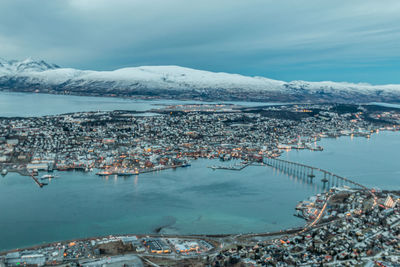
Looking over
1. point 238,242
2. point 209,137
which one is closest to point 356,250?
point 238,242

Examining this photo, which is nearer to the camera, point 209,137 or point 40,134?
point 40,134

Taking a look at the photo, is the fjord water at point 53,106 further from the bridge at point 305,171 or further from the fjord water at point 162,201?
the bridge at point 305,171

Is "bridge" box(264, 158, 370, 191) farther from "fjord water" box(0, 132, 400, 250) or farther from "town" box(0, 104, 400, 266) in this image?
"fjord water" box(0, 132, 400, 250)

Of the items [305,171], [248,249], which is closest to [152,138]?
[305,171]

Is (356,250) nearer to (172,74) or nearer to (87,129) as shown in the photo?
(87,129)

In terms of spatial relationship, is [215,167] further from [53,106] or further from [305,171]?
[53,106]

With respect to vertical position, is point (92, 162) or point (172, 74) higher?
point (172, 74)

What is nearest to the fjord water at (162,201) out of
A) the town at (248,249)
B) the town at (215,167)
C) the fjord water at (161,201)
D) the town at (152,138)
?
the fjord water at (161,201)

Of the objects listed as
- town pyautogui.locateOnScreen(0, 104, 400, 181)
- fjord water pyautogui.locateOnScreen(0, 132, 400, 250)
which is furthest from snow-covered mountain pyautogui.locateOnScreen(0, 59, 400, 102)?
fjord water pyautogui.locateOnScreen(0, 132, 400, 250)
